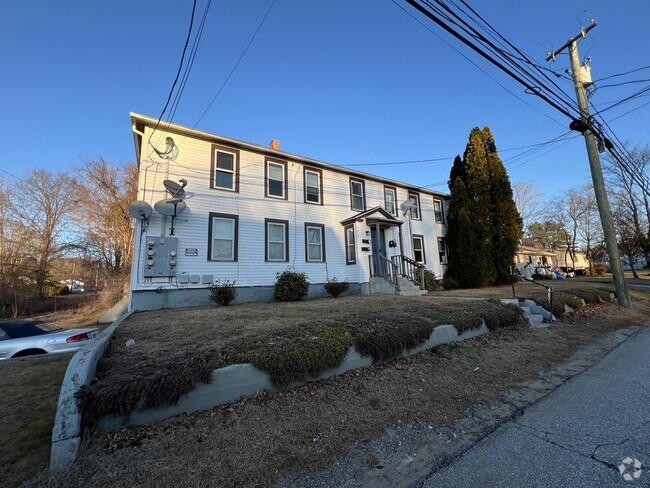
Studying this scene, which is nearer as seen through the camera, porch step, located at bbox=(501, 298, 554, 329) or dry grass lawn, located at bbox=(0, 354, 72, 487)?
dry grass lawn, located at bbox=(0, 354, 72, 487)

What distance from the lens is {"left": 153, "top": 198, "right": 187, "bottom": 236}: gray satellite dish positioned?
10125 mm

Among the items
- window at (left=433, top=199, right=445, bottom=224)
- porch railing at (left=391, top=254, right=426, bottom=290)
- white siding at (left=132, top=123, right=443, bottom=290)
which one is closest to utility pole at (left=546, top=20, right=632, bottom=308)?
porch railing at (left=391, top=254, right=426, bottom=290)

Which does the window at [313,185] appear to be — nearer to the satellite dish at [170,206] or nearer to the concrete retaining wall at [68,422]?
the satellite dish at [170,206]

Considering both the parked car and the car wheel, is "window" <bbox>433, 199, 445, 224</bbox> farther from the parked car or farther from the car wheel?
the car wheel

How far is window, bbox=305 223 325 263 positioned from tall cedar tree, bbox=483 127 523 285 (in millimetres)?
10480

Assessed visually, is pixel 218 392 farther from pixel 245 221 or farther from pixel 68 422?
pixel 245 221

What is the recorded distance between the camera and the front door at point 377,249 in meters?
14.4

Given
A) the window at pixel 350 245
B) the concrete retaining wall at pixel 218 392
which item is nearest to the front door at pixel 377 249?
the window at pixel 350 245

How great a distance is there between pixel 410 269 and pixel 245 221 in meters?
8.60

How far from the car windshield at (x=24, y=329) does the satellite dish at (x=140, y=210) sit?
13.4 ft

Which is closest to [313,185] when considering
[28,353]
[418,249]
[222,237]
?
[222,237]

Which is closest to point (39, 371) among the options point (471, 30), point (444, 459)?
point (444, 459)

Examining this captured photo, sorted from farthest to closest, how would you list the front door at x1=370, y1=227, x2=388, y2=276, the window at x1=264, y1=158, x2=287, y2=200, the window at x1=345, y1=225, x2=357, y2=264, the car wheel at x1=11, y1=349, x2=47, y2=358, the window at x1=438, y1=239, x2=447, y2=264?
the window at x1=438, y1=239, x2=447, y2=264, the front door at x1=370, y1=227, x2=388, y2=276, the window at x1=345, y1=225, x2=357, y2=264, the window at x1=264, y1=158, x2=287, y2=200, the car wheel at x1=11, y1=349, x2=47, y2=358

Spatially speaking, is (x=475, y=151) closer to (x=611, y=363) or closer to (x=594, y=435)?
(x=611, y=363)
